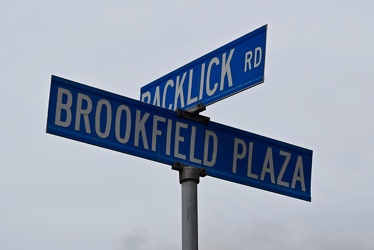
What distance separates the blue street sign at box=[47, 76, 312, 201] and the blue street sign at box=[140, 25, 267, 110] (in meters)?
0.26

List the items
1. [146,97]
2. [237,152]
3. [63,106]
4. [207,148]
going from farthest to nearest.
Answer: [146,97]
[237,152]
[207,148]
[63,106]

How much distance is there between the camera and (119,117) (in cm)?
616

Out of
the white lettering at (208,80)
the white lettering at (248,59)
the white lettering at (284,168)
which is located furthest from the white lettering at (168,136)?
the white lettering at (284,168)

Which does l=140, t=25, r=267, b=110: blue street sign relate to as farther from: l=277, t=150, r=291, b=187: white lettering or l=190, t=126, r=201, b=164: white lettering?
l=277, t=150, r=291, b=187: white lettering

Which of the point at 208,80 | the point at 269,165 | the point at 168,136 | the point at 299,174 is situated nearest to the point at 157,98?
the point at 208,80

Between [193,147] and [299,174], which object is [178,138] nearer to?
[193,147]

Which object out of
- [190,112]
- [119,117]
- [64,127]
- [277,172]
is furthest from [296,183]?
[64,127]

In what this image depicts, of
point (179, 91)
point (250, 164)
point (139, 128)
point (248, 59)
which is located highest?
point (248, 59)

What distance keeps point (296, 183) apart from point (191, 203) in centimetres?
108

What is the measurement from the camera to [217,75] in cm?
652

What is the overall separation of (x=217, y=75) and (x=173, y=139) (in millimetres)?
587

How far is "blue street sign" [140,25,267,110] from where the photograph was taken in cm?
631

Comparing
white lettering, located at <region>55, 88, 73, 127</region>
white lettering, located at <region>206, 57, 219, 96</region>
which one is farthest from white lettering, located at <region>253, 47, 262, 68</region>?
white lettering, located at <region>55, 88, 73, 127</region>

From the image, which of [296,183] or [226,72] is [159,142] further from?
[296,183]
